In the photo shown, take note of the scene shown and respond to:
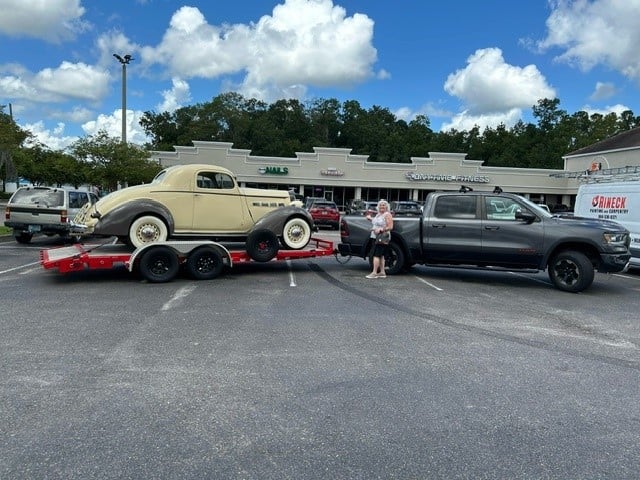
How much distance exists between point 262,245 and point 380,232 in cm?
246

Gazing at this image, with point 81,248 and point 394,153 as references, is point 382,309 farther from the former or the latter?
point 394,153

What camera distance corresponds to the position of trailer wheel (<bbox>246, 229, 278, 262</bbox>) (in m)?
10.2

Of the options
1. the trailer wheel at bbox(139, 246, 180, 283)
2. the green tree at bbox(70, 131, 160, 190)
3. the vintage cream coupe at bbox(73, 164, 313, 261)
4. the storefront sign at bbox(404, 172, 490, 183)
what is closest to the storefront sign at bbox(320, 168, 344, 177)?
the storefront sign at bbox(404, 172, 490, 183)

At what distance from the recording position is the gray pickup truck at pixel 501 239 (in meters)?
9.73

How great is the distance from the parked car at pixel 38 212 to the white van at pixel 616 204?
1436 cm

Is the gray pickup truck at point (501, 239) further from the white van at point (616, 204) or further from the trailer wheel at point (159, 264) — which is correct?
the trailer wheel at point (159, 264)

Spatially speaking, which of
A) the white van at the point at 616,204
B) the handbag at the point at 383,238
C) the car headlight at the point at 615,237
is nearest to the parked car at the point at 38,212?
the handbag at the point at 383,238

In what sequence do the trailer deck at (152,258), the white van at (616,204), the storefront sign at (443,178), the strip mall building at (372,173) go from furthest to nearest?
the storefront sign at (443,178) < the strip mall building at (372,173) < the white van at (616,204) < the trailer deck at (152,258)

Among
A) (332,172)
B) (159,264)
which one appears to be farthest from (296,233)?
(332,172)

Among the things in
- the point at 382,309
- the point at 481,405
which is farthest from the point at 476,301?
the point at 481,405

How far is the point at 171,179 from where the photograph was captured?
10.1m

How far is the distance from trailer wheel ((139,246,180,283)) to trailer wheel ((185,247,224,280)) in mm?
294

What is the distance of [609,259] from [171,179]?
8.63 metres

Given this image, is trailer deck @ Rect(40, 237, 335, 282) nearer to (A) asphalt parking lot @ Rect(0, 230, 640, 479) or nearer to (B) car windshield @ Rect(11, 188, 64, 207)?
(A) asphalt parking lot @ Rect(0, 230, 640, 479)
